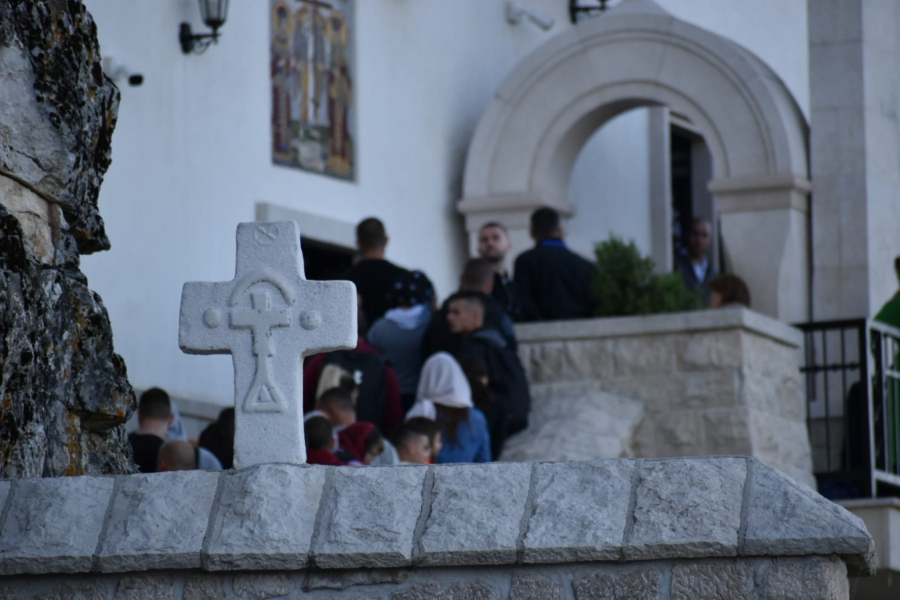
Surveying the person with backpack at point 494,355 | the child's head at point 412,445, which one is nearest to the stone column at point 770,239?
the person with backpack at point 494,355

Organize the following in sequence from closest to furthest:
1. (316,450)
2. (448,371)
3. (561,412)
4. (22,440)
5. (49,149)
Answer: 1. (22,440)
2. (49,149)
3. (316,450)
4. (448,371)
5. (561,412)

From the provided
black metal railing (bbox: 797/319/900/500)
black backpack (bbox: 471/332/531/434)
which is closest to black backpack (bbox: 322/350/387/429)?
black backpack (bbox: 471/332/531/434)

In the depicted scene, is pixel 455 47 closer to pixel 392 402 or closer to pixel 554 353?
pixel 554 353

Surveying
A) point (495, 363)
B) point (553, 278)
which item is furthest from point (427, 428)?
point (553, 278)

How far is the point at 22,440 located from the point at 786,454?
6.70m

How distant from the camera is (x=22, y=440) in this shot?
5.92 metres

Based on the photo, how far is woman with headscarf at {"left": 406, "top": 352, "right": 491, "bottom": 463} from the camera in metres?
9.84

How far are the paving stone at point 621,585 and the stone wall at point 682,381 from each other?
246 inches

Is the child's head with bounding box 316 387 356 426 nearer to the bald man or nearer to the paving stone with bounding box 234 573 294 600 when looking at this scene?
the bald man

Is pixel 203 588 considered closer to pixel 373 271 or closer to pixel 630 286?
pixel 373 271

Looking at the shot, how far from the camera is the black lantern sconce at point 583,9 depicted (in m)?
15.5

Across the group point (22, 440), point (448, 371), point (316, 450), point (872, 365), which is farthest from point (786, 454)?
point (22, 440)

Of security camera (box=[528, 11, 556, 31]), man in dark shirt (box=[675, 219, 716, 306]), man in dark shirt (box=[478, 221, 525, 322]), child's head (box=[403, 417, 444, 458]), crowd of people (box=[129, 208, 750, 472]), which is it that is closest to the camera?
crowd of people (box=[129, 208, 750, 472])

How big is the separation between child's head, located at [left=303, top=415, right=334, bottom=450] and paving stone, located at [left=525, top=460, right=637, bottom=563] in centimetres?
322
